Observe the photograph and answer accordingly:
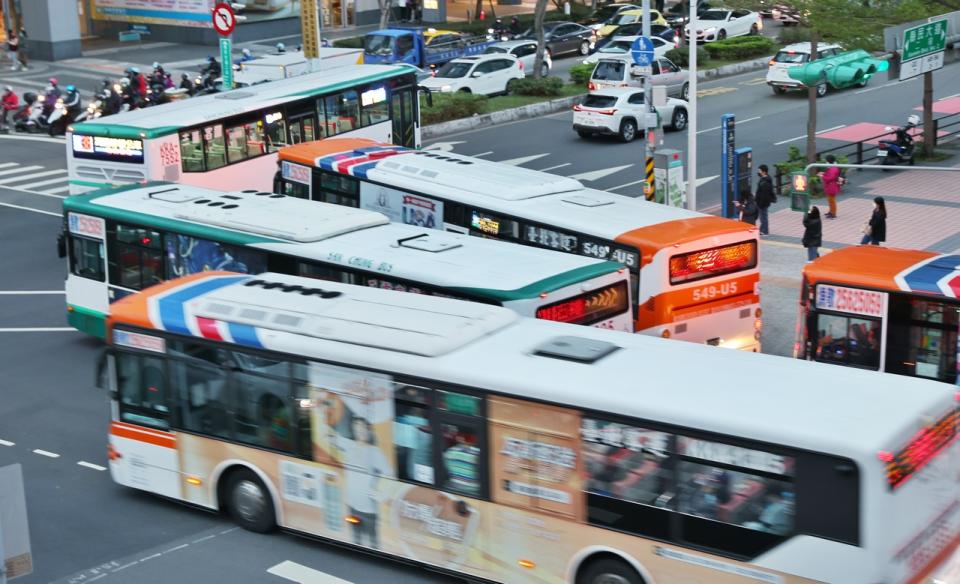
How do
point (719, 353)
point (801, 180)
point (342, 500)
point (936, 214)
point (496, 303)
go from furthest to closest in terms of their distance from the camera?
point (936, 214) → point (801, 180) → point (496, 303) → point (342, 500) → point (719, 353)

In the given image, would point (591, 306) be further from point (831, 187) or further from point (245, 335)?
point (831, 187)

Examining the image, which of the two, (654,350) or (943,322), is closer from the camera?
(654,350)

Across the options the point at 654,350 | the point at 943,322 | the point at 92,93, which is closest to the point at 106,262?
the point at 654,350

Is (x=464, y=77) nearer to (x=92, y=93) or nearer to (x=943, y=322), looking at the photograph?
(x=92, y=93)

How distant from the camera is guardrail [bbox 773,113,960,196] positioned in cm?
3127

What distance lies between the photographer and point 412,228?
1833 cm

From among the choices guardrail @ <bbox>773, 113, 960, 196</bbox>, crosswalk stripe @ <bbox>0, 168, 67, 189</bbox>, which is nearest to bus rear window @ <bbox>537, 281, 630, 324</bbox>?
guardrail @ <bbox>773, 113, 960, 196</bbox>

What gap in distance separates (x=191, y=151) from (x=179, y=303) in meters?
12.4

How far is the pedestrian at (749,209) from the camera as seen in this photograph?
2648 centimetres

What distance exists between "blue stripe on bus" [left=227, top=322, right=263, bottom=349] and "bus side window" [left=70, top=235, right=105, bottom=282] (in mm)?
7574

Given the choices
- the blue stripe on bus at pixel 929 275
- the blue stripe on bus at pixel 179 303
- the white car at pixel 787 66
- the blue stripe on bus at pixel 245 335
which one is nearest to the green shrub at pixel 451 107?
the white car at pixel 787 66

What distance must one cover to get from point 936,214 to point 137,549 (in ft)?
66.9

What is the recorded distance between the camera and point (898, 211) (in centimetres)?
2880

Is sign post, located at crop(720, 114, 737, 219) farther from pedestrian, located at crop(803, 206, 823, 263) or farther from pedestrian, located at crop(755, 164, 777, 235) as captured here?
pedestrian, located at crop(803, 206, 823, 263)
